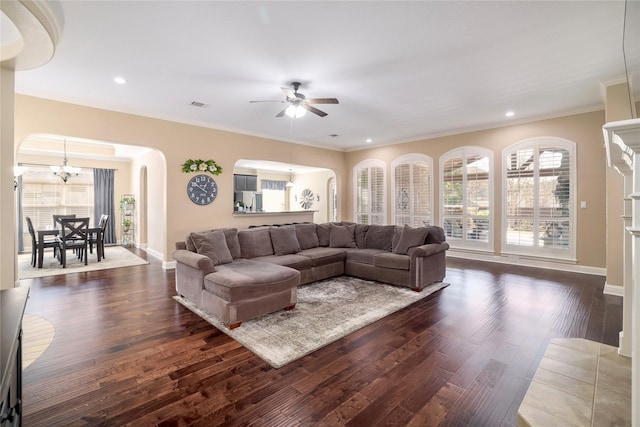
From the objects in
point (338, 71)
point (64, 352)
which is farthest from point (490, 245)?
point (64, 352)

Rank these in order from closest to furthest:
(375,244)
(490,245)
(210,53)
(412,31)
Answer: (412,31) < (210,53) < (375,244) < (490,245)

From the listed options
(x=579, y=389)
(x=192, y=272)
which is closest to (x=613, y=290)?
(x=579, y=389)

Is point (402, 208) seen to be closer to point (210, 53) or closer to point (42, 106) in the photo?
point (210, 53)

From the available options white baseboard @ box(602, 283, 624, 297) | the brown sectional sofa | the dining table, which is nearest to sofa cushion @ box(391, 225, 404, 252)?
the brown sectional sofa

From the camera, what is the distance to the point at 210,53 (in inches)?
131

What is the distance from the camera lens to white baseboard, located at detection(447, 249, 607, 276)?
207 inches

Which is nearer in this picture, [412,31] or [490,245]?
[412,31]

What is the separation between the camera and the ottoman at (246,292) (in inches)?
119

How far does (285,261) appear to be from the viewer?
4301 mm

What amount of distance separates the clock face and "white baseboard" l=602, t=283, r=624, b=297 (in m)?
6.88

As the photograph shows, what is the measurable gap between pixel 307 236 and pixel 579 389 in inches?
157

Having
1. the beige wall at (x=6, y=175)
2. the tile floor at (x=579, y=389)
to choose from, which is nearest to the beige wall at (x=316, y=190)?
the beige wall at (x=6, y=175)

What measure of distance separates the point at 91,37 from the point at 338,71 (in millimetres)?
2663

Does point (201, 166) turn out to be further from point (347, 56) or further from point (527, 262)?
point (527, 262)
